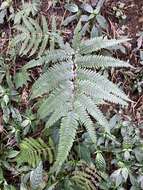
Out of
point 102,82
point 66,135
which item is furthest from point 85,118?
point 102,82

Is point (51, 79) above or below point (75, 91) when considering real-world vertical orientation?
above

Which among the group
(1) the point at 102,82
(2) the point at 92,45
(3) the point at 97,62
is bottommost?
(1) the point at 102,82

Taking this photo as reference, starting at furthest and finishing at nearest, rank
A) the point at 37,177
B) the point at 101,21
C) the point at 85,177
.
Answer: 1. the point at 101,21
2. the point at 85,177
3. the point at 37,177

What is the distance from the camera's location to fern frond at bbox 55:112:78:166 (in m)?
3.52

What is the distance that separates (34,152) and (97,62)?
3.53 ft

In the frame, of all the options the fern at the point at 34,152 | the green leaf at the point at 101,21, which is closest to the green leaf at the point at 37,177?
the fern at the point at 34,152

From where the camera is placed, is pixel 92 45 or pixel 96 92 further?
pixel 92 45

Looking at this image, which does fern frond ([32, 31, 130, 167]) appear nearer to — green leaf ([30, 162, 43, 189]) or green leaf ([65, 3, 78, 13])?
green leaf ([30, 162, 43, 189])

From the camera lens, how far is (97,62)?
12.8 feet

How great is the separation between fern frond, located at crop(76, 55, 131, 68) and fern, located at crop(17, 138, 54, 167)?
2.82ft

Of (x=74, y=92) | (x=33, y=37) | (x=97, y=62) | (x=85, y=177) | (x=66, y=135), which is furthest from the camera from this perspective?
(x=33, y=37)

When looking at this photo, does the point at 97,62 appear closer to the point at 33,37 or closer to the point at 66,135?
the point at 66,135

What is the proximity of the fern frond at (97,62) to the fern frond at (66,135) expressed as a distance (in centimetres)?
55

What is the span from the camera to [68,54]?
4.10 metres
